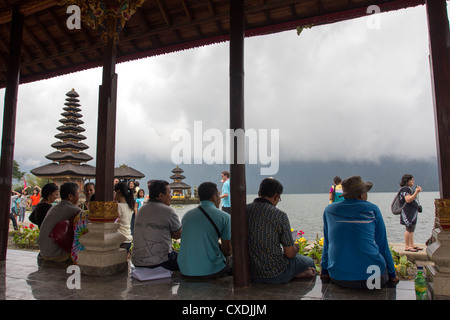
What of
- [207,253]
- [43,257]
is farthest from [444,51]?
[43,257]

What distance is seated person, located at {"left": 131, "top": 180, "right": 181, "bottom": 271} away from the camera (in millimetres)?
3449

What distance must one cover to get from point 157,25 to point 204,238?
351 cm

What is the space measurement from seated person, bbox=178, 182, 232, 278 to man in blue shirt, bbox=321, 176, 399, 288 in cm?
107

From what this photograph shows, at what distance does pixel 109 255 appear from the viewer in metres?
3.64

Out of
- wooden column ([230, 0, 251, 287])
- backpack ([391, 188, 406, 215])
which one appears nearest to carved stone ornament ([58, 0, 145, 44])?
wooden column ([230, 0, 251, 287])

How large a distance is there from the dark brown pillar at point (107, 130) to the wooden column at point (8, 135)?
5.52 ft

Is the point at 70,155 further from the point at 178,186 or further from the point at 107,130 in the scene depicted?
the point at 107,130

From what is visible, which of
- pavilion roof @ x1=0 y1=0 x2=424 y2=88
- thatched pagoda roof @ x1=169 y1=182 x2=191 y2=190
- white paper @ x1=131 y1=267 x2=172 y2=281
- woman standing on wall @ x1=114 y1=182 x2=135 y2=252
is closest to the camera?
white paper @ x1=131 y1=267 x2=172 y2=281

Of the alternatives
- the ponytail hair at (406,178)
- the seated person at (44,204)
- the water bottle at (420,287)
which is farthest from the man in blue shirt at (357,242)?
the seated person at (44,204)

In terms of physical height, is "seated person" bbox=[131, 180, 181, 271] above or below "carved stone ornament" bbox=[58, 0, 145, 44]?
below

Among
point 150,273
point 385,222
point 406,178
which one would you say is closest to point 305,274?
point 150,273

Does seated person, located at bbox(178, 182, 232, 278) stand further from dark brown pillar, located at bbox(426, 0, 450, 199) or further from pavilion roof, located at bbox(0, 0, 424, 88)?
pavilion roof, located at bbox(0, 0, 424, 88)
